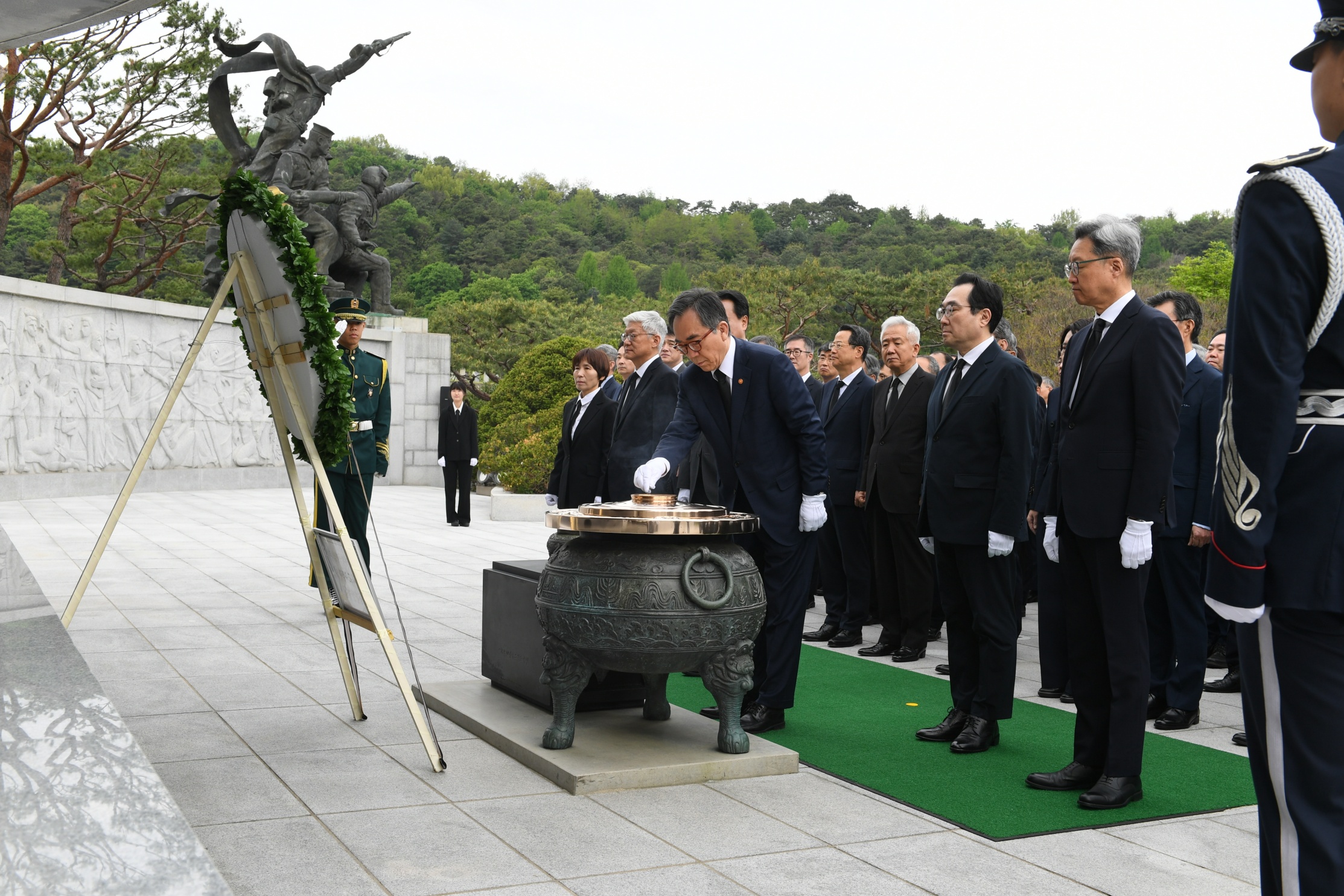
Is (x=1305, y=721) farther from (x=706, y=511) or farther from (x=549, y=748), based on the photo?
(x=549, y=748)

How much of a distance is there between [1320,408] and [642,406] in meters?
4.33

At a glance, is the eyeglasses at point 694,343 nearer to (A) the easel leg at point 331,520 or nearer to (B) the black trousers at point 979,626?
(B) the black trousers at point 979,626

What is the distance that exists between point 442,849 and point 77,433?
53.7ft

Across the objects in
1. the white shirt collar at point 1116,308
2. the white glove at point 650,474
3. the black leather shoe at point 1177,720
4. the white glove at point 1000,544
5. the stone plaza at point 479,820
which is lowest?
the stone plaza at point 479,820

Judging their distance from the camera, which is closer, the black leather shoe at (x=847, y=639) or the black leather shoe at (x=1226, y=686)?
the black leather shoe at (x=1226, y=686)

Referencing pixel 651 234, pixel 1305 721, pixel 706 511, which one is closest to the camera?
pixel 1305 721

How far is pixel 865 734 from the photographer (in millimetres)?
4895

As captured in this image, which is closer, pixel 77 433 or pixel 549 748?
pixel 549 748

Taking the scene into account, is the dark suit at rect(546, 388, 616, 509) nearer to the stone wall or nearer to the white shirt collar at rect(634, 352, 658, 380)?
the white shirt collar at rect(634, 352, 658, 380)

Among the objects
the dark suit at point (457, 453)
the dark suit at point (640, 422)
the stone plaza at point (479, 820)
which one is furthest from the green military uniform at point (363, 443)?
the dark suit at point (457, 453)

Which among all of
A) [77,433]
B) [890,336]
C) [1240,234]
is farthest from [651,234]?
[1240,234]

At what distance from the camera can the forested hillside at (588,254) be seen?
25.2 metres

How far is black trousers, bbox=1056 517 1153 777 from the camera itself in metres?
3.92

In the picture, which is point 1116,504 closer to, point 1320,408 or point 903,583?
point 1320,408
